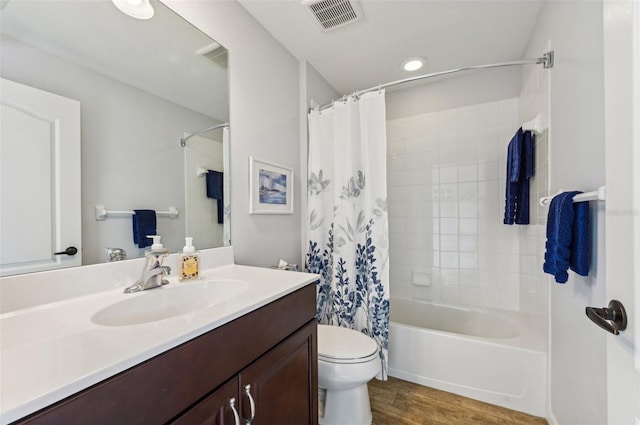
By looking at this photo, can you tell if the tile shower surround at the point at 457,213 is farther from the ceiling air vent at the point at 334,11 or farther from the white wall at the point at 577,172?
the ceiling air vent at the point at 334,11

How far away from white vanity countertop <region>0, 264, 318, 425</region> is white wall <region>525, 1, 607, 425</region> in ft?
3.82

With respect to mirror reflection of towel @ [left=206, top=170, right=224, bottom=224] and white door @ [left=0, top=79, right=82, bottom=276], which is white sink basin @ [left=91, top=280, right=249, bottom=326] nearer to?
white door @ [left=0, top=79, right=82, bottom=276]

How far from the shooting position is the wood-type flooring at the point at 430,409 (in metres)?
1.42

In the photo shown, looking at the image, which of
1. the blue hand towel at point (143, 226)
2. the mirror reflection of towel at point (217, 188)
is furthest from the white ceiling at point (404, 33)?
the blue hand towel at point (143, 226)

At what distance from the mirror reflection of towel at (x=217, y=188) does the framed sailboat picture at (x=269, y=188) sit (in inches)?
7.5

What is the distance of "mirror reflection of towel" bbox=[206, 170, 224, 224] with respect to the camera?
4.26ft

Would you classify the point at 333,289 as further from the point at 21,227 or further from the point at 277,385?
the point at 21,227

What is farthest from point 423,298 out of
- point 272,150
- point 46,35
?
point 46,35

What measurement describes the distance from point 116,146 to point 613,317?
1.45 metres

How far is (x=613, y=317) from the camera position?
0.50m

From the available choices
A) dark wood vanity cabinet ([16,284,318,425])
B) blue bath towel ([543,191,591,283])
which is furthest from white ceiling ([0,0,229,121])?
blue bath towel ([543,191,591,283])

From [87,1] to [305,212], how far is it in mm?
1491

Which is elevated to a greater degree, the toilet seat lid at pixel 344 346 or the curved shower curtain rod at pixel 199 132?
the curved shower curtain rod at pixel 199 132

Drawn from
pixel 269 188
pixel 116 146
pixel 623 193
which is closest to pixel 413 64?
pixel 269 188
